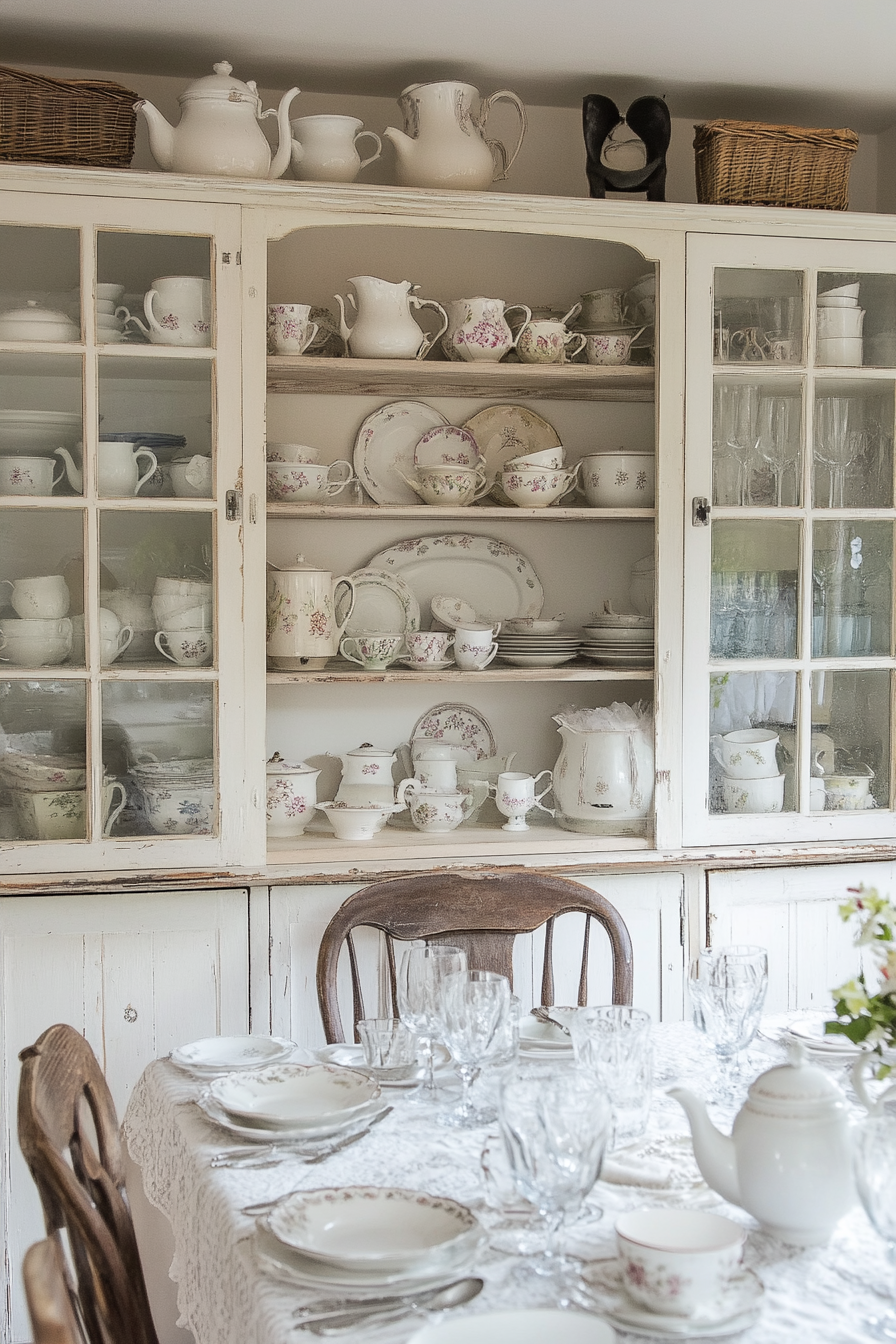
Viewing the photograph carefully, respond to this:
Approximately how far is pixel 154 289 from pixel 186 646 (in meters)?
0.65

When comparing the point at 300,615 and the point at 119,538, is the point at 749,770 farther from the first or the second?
the point at 119,538

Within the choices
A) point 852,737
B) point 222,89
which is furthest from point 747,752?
point 222,89

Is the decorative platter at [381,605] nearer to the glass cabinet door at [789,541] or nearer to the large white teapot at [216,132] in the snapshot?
the glass cabinet door at [789,541]

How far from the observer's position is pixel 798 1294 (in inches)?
40.9

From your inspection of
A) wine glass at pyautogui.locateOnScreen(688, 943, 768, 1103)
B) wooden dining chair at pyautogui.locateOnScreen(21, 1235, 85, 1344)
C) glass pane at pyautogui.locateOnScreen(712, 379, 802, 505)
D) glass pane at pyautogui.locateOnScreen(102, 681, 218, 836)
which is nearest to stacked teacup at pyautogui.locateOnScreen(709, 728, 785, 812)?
glass pane at pyautogui.locateOnScreen(712, 379, 802, 505)

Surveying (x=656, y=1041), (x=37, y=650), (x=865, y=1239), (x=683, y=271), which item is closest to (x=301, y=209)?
(x=683, y=271)

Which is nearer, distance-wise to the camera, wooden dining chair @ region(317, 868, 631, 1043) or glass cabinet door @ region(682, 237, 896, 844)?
wooden dining chair @ region(317, 868, 631, 1043)

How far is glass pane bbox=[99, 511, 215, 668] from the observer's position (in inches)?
93.7

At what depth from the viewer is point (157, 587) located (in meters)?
2.40

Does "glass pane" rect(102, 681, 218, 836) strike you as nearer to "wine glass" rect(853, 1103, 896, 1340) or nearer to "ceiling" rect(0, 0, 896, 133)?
"ceiling" rect(0, 0, 896, 133)

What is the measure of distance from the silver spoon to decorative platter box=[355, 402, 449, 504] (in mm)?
1952

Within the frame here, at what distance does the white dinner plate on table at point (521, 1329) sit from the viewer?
956 millimetres

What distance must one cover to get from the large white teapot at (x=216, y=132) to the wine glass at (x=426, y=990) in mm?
1552

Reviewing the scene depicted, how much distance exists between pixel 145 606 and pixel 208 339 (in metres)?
0.50
